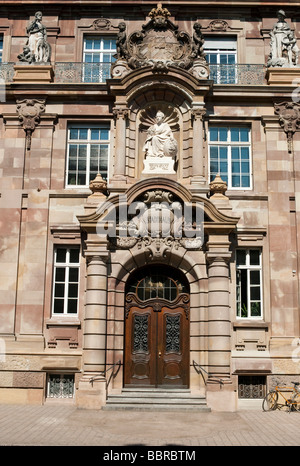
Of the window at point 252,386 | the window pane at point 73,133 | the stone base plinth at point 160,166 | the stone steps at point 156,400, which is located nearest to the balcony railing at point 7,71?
the window pane at point 73,133

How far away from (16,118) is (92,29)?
14.3 feet

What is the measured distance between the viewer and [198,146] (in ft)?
51.8

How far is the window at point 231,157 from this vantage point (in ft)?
53.4

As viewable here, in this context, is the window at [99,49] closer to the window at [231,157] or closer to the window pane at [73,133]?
the window pane at [73,133]

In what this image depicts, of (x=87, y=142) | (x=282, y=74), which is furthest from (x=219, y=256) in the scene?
(x=282, y=74)

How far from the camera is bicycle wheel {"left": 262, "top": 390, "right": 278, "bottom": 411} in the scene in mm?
14094

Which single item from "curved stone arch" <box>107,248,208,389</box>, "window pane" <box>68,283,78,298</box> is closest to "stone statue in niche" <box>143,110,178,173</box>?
"curved stone arch" <box>107,248,208,389</box>

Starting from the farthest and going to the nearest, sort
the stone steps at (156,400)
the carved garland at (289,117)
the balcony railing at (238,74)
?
the balcony railing at (238,74)
the carved garland at (289,117)
the stone steps at (156,400)

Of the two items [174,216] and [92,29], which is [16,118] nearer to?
[92,29]

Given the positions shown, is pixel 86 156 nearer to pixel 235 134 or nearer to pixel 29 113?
pixel 29 113

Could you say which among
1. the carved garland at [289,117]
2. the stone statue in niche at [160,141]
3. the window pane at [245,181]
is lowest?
the window pane at [245,181]

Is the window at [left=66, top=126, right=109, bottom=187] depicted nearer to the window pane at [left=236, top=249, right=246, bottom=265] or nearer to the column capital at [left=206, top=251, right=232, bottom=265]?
the column capital at [left=206, top=251, right=232, bottom=265]

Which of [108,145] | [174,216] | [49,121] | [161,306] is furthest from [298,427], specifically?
[49,121]

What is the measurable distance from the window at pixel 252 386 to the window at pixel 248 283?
1672 millimetres
